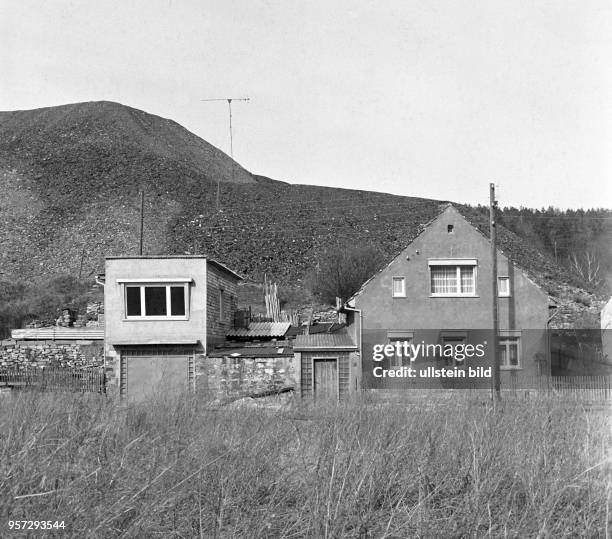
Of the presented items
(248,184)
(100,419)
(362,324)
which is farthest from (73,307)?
(248,184)

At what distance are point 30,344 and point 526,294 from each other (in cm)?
2363

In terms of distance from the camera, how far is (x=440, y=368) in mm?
31422

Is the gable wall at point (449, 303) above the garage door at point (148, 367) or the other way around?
above

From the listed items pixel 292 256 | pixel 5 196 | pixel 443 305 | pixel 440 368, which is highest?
pixel 5 196

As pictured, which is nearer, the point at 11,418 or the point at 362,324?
the point at 11,418

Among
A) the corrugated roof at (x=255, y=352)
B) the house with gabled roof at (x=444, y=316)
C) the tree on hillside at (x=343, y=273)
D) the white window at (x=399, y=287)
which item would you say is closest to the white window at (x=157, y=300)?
the corrugated roof at (x=255, y=352)

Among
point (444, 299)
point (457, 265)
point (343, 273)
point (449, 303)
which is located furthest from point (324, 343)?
point (343, 273)

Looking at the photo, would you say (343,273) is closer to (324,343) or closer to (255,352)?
(324,343)

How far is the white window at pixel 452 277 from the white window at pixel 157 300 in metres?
10.7

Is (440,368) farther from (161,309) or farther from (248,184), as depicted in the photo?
(248,184)

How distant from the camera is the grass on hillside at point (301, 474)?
6352 millimetres

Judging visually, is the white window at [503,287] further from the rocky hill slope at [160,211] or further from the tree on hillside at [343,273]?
the rocky hill slope at [160,211]

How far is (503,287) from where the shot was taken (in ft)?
110

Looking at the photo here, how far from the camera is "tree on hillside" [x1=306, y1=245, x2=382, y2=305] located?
196 ft
